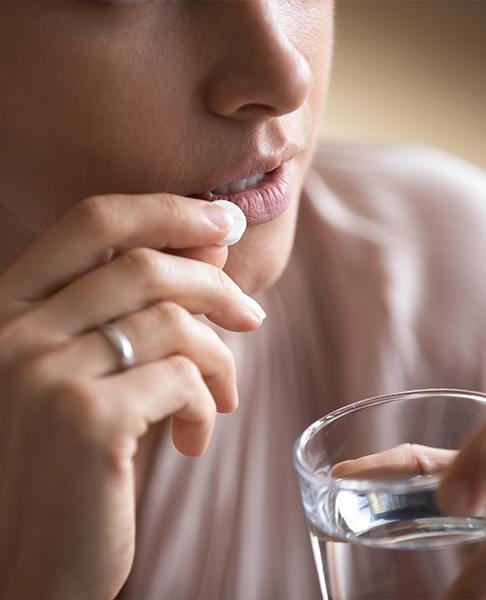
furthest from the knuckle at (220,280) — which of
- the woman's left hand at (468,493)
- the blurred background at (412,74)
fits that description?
the blurred background at (412,74)

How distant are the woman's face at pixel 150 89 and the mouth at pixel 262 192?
3 centimetres

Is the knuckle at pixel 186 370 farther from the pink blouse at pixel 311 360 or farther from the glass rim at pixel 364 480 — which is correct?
the pink blouse at pixel 311 360

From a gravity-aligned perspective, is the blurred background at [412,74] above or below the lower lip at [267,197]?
above

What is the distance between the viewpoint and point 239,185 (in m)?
0.92

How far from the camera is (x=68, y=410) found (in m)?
0.68

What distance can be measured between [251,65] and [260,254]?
23 cm

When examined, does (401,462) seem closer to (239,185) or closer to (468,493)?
(468,493)

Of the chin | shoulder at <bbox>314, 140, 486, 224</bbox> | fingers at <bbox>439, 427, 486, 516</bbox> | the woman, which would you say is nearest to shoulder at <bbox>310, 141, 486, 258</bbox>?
shoulder at <bbox>314, 140, 486, 224</bbox>

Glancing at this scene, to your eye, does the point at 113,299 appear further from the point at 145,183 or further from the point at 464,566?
the point at 464,566

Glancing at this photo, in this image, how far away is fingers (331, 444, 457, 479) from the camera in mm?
617

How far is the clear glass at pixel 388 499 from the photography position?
1.72ft

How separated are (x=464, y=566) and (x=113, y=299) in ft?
1.06

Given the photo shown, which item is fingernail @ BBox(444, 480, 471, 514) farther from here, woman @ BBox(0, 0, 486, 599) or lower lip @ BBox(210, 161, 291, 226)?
lower lip @ BBox(210, 161, 291, 226)

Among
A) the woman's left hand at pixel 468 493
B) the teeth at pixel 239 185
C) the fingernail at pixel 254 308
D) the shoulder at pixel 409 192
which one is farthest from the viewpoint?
the shoulder at pixel 409 192
